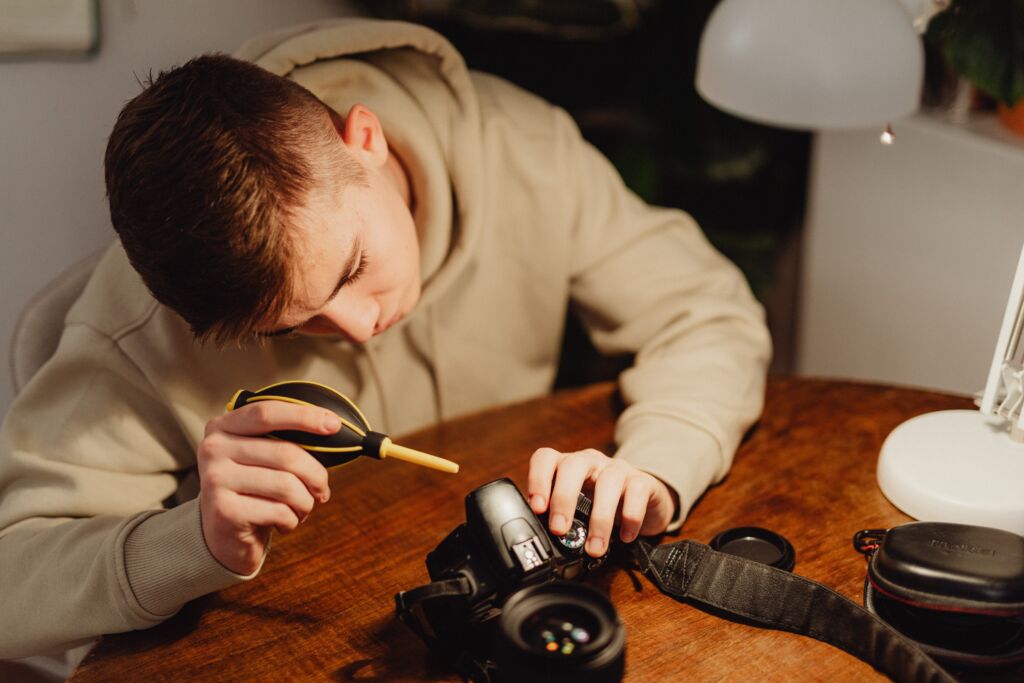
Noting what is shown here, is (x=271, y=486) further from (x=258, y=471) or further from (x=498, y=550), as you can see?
(x=498, y=550)

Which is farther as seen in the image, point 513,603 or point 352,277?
point 352,277

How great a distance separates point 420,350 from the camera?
4.48 feet

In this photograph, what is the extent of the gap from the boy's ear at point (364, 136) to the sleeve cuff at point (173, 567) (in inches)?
16.4

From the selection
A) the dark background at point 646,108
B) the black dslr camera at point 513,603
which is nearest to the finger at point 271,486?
the black dslr camera at point 513,603

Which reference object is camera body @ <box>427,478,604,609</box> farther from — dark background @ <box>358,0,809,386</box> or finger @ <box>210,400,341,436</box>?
dark background @ <box>358,0,809,386</box>

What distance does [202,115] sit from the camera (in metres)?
0.86

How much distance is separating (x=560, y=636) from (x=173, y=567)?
39cm

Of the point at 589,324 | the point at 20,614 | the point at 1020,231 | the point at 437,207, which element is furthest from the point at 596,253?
the point at 20,614

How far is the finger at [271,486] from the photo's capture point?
84 centimetres

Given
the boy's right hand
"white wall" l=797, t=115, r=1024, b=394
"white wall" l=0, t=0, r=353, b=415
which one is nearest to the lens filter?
the boy's right hand

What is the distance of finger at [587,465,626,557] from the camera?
0.86 meters

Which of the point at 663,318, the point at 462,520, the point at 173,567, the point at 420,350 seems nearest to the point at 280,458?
the point at 173,567

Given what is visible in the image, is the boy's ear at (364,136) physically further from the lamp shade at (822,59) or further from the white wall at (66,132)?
the lamp shade at (822,59)

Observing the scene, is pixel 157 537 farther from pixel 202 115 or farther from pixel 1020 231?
pixel 1020 231
